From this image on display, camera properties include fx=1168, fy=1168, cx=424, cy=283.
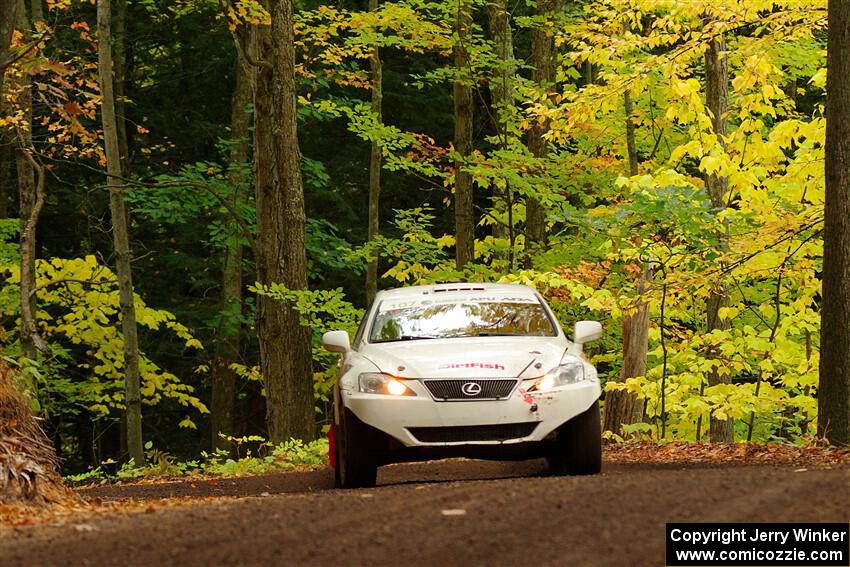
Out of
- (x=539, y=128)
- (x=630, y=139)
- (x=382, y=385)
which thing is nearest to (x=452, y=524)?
(x=382, y=385)

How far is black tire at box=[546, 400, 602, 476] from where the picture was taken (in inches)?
369

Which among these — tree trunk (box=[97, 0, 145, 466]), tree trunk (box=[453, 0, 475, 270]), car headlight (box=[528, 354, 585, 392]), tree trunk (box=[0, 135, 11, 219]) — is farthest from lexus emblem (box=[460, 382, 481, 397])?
tree trunk (box=[0, 135, 11, 219])

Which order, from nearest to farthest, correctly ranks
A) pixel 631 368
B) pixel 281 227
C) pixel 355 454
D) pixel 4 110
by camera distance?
pixel 355 454, pixel 631 368, pixel 281 227, pixel 4 110

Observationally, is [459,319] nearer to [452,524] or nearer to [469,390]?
[469,390]

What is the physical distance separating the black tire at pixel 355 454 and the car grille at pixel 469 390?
2.22ft

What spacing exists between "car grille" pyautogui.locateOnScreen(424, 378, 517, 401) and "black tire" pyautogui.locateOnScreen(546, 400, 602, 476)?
0.65 m

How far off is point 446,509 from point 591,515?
889 millimetres

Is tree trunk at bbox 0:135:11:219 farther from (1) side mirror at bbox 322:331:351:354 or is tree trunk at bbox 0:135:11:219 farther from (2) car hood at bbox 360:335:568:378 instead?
(2) car hood at bbox 360:335:568:378

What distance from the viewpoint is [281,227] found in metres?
18.4

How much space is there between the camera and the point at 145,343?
2927 centimetres

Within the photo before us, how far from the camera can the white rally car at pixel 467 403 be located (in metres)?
9.10

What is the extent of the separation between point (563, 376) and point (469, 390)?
0.80 meters

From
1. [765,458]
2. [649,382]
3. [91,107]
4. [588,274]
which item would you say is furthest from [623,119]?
[765,458]

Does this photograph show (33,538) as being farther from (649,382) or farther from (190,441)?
(190,441)
